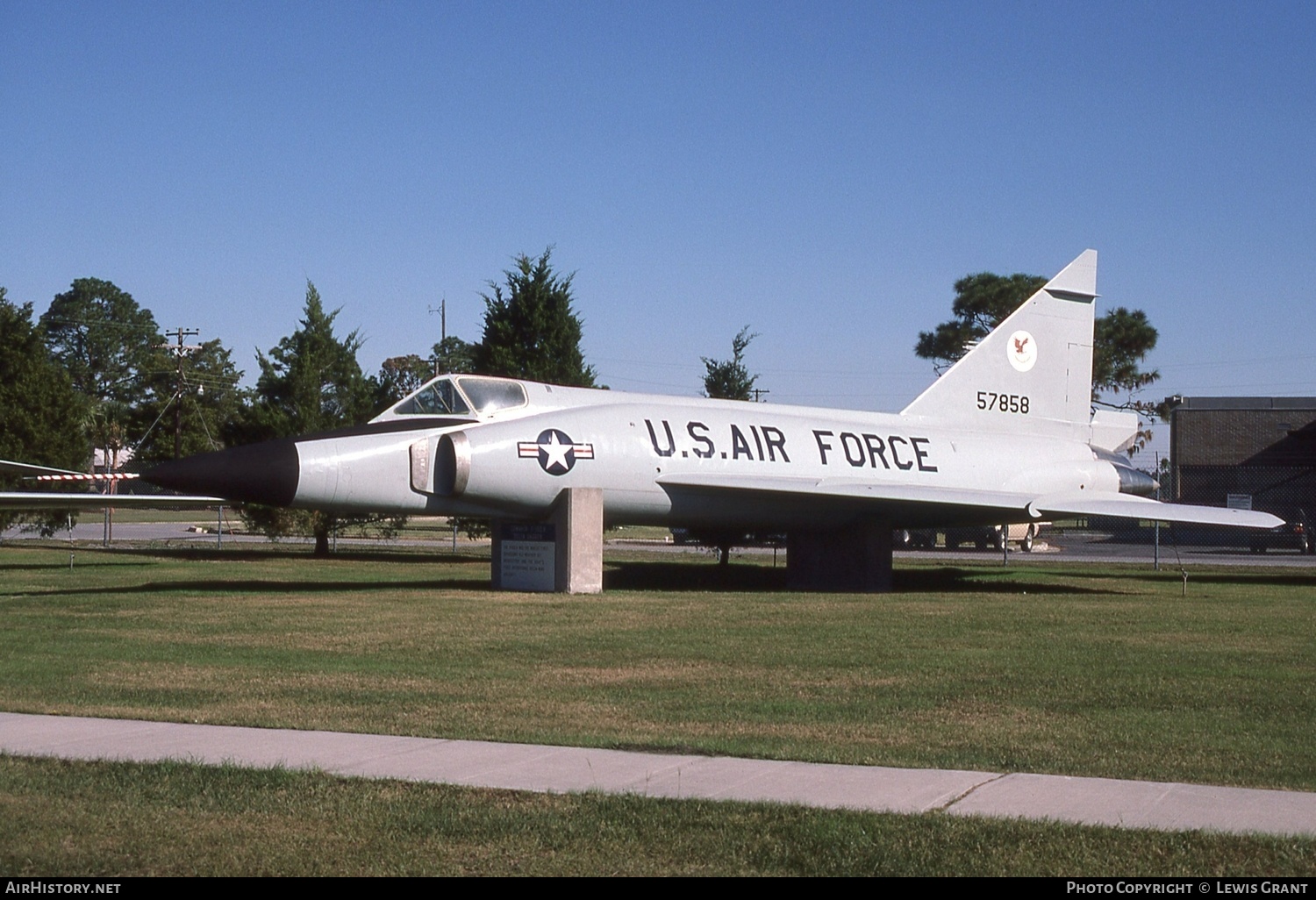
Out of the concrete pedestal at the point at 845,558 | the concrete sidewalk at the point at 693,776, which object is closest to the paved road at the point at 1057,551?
the concrete pedestal at the point at 845,558

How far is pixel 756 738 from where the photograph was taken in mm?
8609

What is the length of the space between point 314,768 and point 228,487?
1162 cm

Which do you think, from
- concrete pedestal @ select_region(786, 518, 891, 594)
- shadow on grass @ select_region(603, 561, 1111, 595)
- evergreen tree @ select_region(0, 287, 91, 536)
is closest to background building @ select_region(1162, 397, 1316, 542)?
shadow on grass @ select_region(603, 561, 1111, 595)

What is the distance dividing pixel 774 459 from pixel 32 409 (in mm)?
21547

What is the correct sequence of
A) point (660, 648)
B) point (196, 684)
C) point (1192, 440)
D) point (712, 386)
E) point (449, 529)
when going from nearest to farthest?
point (196, 684), point (660, 648), point (712, 386), point (1192, 440), point (449, 529)

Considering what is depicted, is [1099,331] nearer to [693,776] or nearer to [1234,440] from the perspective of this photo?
[1234,440]

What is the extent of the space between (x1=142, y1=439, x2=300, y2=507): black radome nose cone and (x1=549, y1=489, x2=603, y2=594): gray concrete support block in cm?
412

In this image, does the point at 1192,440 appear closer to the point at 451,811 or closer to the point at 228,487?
the point at 228,487

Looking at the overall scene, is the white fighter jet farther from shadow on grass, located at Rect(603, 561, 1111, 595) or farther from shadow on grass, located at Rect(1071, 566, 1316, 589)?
shadow on grass, located at Rect(1071, 566, 1316, 589)

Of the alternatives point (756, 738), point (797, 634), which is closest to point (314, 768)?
point (756, 738)

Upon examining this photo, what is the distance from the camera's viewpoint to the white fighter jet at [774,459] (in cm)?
1947

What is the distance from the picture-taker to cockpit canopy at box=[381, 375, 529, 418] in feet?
67.6

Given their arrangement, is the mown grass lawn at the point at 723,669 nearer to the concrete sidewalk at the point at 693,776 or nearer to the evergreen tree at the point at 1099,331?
the concrete sidewalk at the point at 693,776

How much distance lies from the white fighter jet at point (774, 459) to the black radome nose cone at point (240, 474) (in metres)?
0.02
